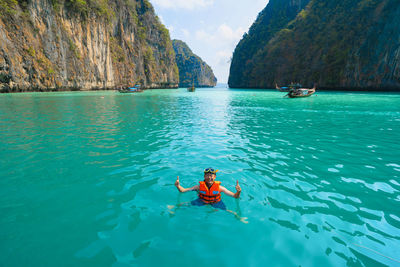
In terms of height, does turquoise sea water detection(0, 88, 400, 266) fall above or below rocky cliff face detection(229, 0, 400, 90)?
below

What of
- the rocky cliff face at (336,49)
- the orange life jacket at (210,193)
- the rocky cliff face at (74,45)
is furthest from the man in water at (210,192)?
the rocky cliff face at (336,49)

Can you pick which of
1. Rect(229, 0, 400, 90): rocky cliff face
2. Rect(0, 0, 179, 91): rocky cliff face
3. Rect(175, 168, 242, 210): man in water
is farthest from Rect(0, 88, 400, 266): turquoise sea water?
Rect(229, 0, 400, 90): rocky cliff face

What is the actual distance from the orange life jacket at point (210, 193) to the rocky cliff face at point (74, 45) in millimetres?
47963

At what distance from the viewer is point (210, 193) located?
447 centimetres

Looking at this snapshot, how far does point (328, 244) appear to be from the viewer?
3465 millimetres

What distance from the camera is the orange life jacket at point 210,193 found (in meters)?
4.46

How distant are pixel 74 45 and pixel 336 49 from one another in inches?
2784

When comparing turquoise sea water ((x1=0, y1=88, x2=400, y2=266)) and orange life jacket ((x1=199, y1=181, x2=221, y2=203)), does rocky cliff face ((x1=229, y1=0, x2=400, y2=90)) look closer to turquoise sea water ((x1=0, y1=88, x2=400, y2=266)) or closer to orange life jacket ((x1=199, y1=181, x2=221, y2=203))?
turquoise sea water ((x1=0, y1=88, x2=400, y2=266))

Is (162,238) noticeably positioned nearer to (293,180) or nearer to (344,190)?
(293,180)

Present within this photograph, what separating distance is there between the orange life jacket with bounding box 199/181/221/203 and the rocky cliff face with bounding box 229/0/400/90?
187 ft

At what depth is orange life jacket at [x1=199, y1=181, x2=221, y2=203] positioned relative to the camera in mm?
4461

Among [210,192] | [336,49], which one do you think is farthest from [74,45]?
[336,49]

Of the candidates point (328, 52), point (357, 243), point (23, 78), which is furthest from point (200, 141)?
point (328, 52)

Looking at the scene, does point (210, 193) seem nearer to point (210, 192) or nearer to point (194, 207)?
point (210, 192)
